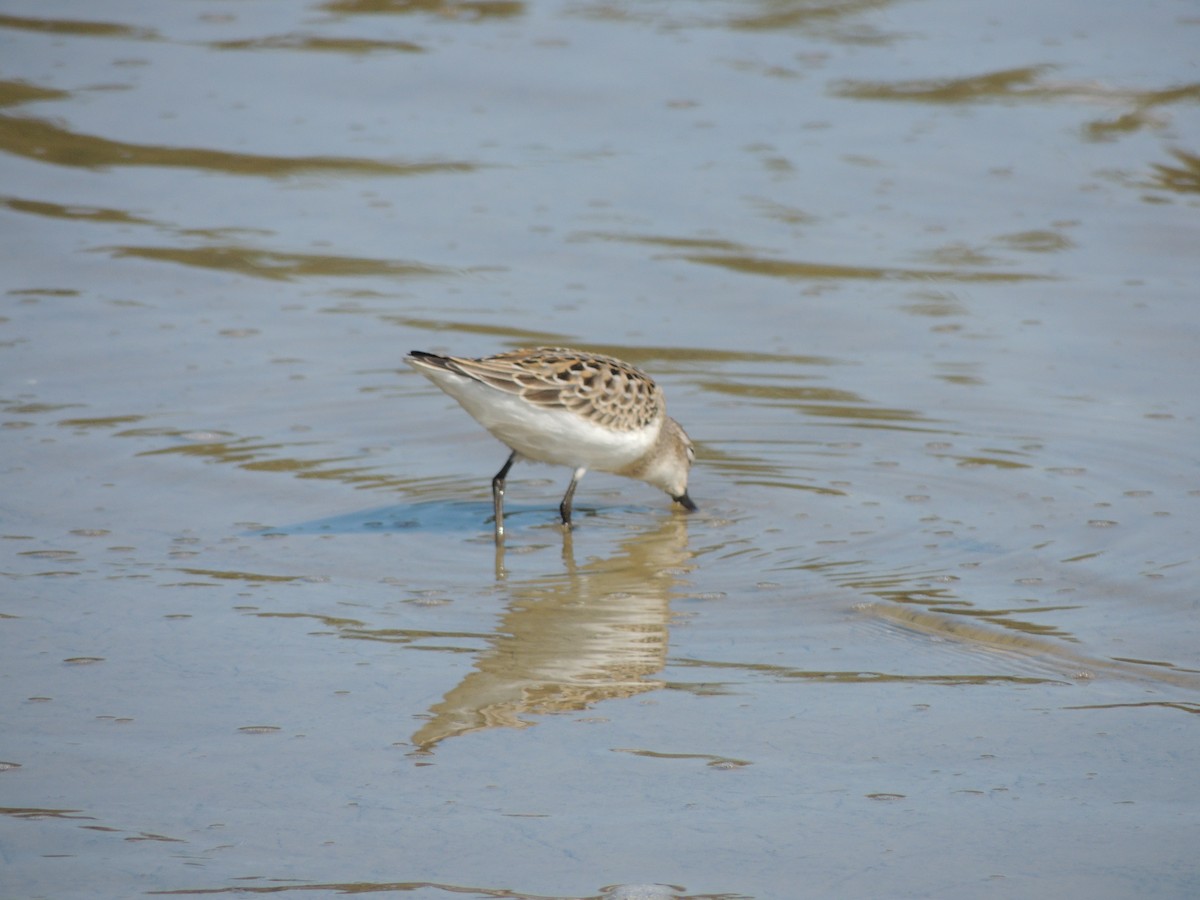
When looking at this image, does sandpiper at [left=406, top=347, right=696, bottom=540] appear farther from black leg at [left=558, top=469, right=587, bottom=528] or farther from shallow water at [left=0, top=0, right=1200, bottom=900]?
shallow water at [left=0, top=0, right=1200, bottom=900]

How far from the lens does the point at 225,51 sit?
1419 centimetres

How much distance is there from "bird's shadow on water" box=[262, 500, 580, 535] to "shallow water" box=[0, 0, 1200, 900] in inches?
1.6

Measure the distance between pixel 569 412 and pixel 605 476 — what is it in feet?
5.28

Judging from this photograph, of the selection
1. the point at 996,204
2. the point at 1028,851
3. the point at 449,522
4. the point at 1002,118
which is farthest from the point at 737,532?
the point at 1002,118

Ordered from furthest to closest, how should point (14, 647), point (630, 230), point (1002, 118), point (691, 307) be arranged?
point (1002, 118), point (630, 230), point (691, 307), point (14, 647)

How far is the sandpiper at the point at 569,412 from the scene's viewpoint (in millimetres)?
6793

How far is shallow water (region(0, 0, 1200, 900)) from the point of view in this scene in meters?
4.48

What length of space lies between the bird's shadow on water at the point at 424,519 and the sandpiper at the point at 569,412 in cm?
13

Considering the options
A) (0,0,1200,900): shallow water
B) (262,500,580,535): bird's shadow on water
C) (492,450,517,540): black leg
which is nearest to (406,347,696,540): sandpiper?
(492,450,517,540): black leg

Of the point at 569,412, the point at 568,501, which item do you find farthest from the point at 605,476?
the point at 569,412

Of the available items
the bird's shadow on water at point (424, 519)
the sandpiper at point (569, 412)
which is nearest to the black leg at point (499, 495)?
the sandpiper at point (569, 412)

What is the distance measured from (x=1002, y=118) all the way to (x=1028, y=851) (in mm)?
9595

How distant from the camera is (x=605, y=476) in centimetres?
860

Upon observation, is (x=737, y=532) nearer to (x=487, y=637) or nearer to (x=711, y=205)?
(x=487, y=637)
